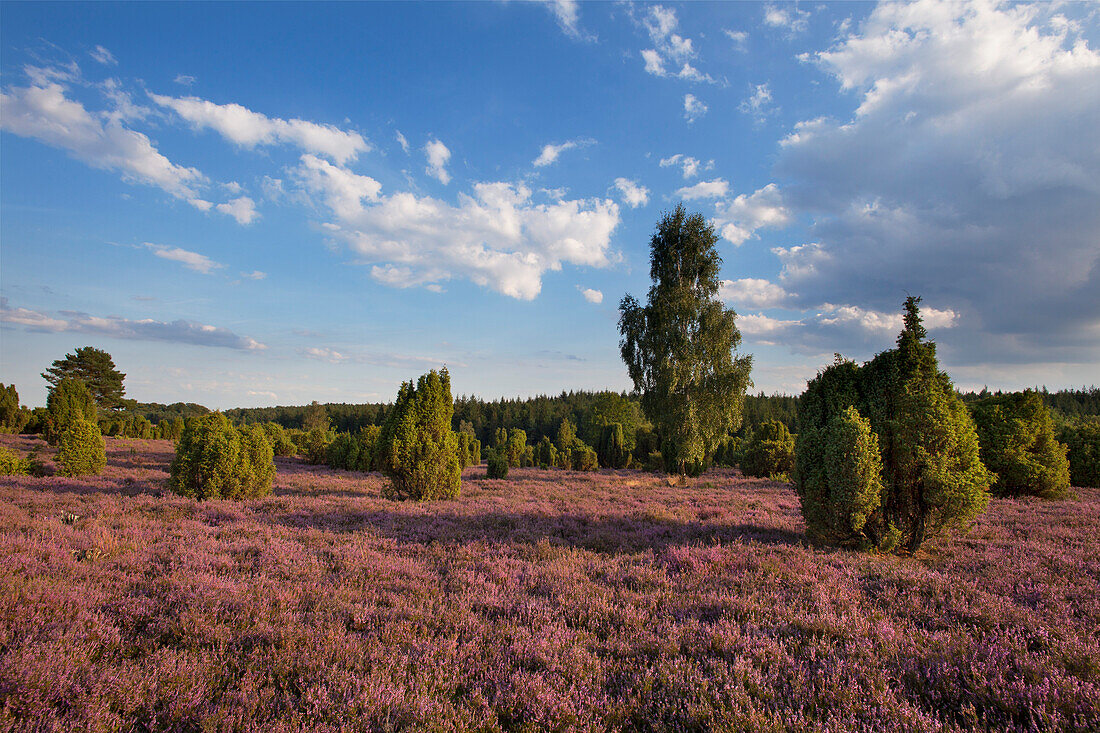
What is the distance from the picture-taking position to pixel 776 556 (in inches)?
301

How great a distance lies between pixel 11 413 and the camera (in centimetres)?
4241

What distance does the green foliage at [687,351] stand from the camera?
23594mm

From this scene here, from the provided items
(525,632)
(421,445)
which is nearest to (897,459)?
(525,632)

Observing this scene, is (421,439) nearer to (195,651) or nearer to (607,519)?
(607,519)

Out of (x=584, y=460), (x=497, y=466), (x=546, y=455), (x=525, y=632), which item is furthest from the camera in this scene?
(x=546, y=455)

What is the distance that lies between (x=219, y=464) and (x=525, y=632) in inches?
472

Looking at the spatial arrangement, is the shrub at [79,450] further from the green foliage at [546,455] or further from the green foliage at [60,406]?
the green foliage at [546,455]

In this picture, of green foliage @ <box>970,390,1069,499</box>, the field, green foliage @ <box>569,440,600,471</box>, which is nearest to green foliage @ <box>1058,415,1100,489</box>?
green foliage @ <box>970,390,1069,499</box>

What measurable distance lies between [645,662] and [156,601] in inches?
219

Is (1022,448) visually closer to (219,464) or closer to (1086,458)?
(1086,458)

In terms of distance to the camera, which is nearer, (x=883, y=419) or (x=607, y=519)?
(x=883, y=419)

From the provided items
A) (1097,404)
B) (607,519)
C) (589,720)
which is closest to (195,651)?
(589,720)

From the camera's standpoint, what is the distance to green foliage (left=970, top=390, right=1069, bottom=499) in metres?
16.7

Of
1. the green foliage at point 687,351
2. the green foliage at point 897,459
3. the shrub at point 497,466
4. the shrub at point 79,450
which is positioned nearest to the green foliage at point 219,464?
the shrub at point 79,450
